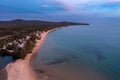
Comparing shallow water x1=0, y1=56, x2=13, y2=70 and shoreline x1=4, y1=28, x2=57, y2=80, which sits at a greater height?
shoreline x1=4, y1=28, x2=57, y2=80

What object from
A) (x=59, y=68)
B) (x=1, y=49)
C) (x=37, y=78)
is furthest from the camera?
(x=1, y=49)

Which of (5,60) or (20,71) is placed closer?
(20,71)

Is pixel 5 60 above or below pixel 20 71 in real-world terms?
below

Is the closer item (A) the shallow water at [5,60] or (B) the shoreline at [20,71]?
(B) the shoreline at [20,71]

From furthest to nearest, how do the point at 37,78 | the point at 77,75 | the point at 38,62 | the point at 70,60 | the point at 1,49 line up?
1. the point at 1,49
2. the point at 70,60
3. the point at 38,62
4. the point at 77,75
5. the point at 37,78

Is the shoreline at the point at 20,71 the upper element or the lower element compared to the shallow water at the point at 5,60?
upper

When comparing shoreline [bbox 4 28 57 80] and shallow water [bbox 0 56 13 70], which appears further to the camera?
shallow water [bbox 0 56 13 70]

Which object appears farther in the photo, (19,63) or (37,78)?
(19,63)

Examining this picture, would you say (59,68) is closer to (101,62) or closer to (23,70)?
(23,70)

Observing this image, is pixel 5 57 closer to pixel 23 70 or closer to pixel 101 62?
pixel 23 70

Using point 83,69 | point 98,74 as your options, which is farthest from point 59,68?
point 98,74
